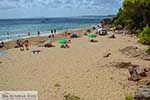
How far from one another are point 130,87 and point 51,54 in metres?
15.3

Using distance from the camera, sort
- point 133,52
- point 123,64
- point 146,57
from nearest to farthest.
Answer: point 123,64 < point 146,57 < point 133,52

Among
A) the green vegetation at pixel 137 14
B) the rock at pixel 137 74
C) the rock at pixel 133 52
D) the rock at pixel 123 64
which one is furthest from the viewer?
the green vegetation at pixel 137 14

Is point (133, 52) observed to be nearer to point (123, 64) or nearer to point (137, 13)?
point (123, 64)

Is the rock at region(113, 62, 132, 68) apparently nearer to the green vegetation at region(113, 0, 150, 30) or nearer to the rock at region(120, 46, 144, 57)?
the rock at region(120, 46, 144, 57)

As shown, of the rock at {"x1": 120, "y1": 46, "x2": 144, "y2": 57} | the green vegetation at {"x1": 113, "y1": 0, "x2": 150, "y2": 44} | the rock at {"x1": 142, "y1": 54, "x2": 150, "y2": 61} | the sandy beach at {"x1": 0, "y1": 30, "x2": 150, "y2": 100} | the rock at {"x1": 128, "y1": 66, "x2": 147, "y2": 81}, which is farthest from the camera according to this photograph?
the green vegetation at {"x1": 113, "y1": 0, "x2": 150, "y2": 44}

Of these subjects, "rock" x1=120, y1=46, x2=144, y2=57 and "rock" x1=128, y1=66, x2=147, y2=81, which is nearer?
"rock" x1=128, y1=66, x2=147, y2=81

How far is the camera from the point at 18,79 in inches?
760

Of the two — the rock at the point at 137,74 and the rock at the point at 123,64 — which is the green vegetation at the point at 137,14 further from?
the rock at the point at 137,74

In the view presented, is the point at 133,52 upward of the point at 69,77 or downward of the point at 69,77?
upward

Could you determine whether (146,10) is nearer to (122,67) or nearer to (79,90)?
(122,67)

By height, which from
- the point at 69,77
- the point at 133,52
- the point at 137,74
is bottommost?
the point at 69,77

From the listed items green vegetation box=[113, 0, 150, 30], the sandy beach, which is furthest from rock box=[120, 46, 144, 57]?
green vegetation box=[113, 0, 150, 30]

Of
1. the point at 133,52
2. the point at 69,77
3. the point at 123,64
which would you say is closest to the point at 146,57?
the point at 123,64

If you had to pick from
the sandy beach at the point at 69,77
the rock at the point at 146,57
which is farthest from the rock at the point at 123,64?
the rock at the point at 146,57
